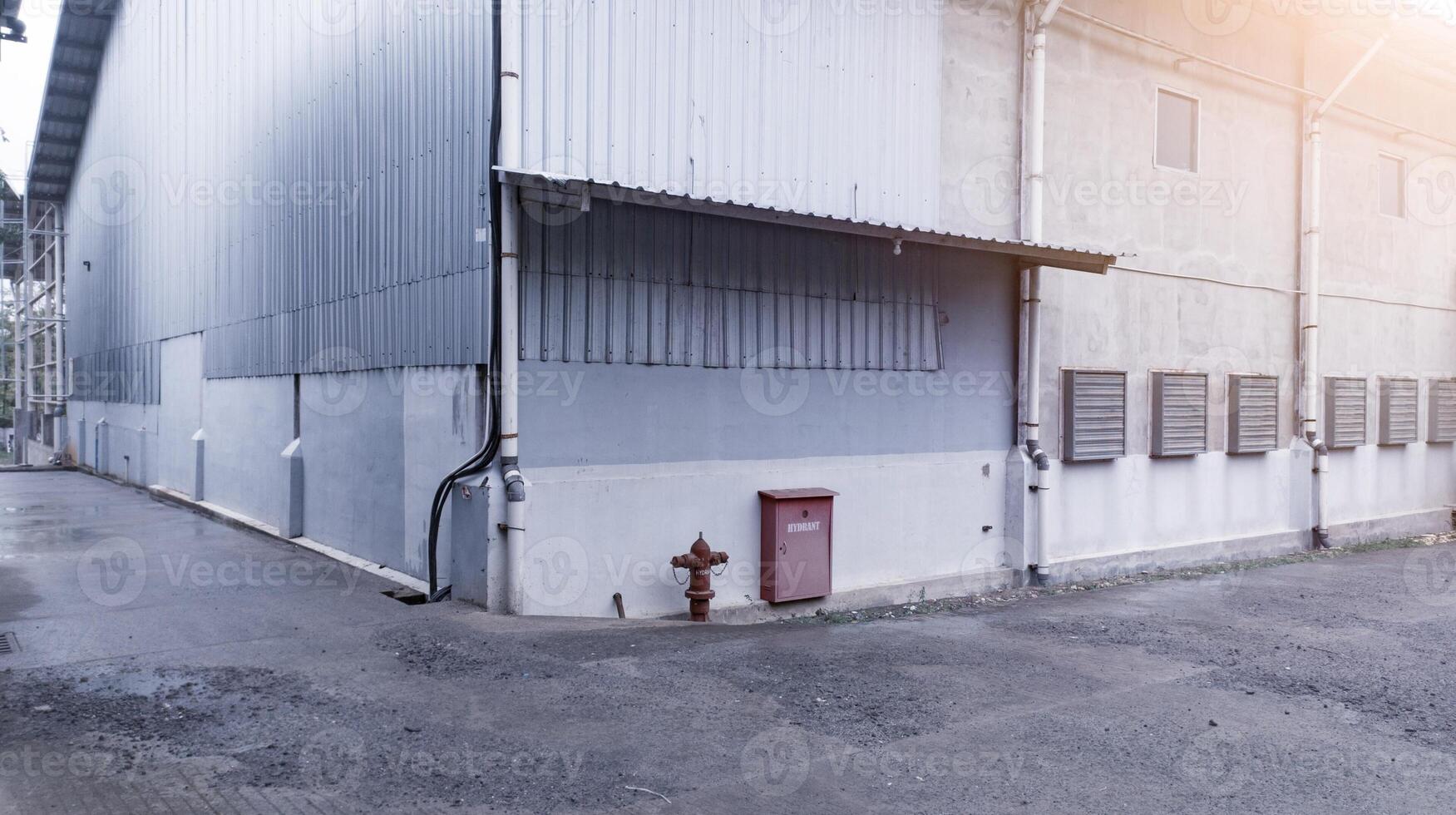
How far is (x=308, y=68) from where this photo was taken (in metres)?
12.3

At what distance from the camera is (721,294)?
9.27m

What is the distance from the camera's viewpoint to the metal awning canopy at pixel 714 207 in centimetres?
731

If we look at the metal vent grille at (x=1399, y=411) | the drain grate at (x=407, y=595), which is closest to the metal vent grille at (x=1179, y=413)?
the metal vent grille at (x=1399, y=411)

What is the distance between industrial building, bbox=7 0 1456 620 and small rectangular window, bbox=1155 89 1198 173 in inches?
2.7

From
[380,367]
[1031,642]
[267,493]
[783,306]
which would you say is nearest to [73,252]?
[267,493]

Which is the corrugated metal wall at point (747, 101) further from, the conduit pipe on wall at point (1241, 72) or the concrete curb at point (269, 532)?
the concrete curb at point (269, 532)

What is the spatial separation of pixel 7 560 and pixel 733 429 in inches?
319

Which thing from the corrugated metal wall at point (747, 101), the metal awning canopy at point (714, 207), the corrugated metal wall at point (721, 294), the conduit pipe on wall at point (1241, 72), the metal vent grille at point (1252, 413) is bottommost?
the metal vent grille at point (1252, 413)

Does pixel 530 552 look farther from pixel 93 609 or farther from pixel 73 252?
pixel 73 252

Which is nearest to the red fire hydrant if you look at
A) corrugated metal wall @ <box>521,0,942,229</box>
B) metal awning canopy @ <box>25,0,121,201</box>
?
corrugated metal wall @ <box>521,0,942,229</box>

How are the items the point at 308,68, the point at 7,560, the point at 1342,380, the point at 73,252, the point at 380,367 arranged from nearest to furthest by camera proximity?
the point at 380,367, the point at 7,560, the point at 308,68, the point at 1342,380, the point at 73,252

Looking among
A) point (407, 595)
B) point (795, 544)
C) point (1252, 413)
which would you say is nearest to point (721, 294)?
point (795, 544)

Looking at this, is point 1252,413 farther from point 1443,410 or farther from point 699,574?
point 699,574

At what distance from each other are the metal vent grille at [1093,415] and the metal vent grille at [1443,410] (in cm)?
851
